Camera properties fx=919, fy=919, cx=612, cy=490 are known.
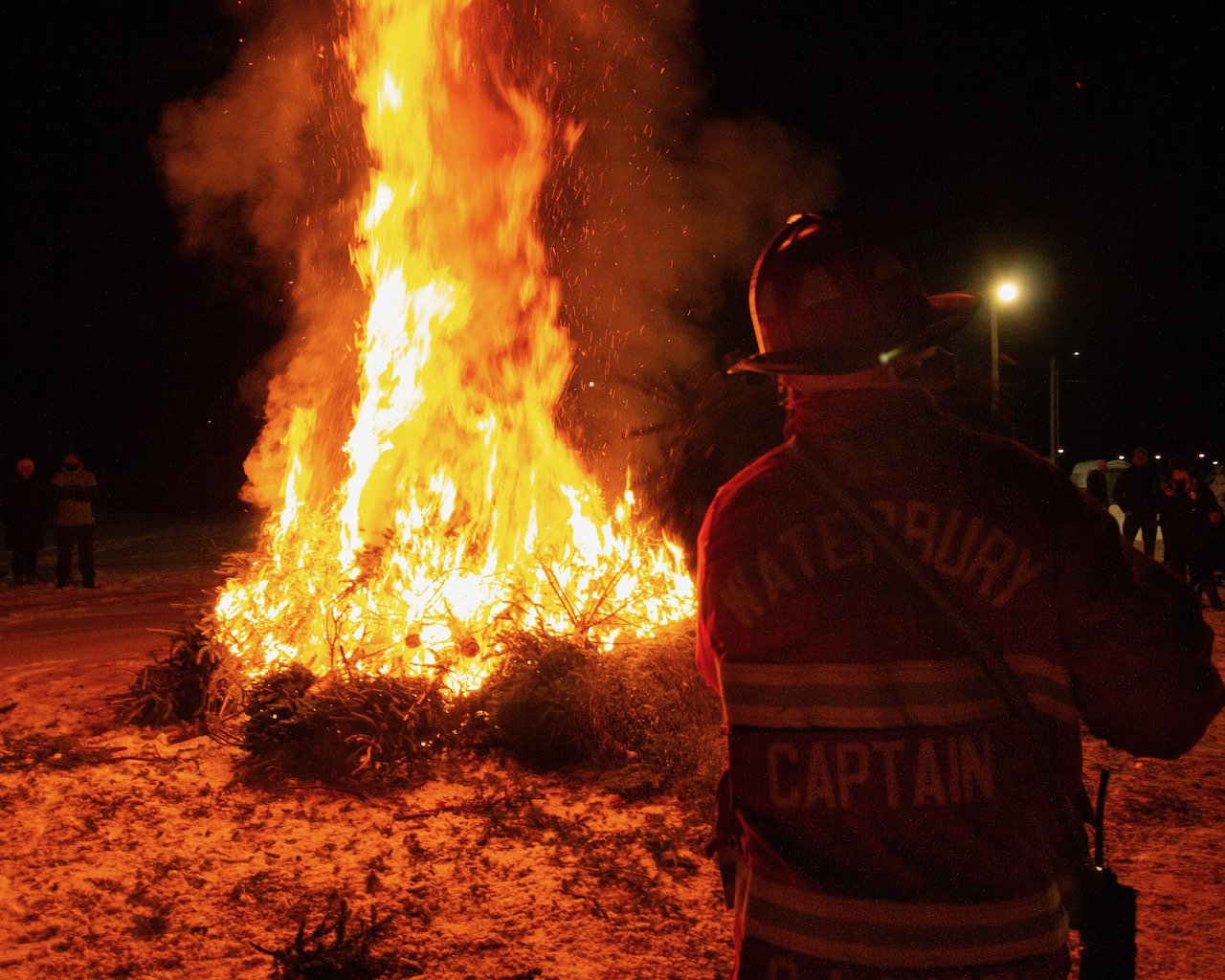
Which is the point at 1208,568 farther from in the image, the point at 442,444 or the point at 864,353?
the point at 864,353

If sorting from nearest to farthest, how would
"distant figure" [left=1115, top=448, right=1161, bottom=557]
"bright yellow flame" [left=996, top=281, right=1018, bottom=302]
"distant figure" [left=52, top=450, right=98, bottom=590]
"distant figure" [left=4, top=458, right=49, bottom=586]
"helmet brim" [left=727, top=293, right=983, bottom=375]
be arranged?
"helmet brim" [left=727, top=293, right=983, bottom=375]
"distant figure" [left=1115, top=448, right=1161, bottom=557]
"distant figure" [left=52, top=450, right=98, bottom=590]
"distant figure" [left=4, top=458, right=49, bottom=586]
"bright yellow flame" [left=996, top=281, right=1018, bottom=302]

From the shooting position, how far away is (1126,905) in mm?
1487

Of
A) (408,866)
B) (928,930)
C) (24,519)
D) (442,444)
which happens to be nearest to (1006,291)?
(442,444)

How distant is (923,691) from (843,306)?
630 millimetres

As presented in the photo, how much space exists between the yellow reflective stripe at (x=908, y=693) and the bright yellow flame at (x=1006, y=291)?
15.7 m

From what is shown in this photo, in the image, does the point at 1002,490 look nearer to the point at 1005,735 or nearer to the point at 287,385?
the point at 1005,735

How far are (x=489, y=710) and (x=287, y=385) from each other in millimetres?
3735

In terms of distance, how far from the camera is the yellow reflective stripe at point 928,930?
1332mm

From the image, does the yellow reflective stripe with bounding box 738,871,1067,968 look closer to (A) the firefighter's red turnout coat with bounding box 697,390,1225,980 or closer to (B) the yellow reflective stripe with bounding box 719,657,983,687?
(A) the firefighter's red turnout coat with bounding box 697,390,1225,980

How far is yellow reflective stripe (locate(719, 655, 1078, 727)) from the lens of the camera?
1344 mm

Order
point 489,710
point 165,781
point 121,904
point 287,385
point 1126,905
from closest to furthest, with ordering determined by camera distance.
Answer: point 1126,905 → point 121,904 → point 165,781 → point 489,710 → point 287,385

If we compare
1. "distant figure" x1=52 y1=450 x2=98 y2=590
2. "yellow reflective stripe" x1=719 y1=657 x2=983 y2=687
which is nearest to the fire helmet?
"yellow reflective stripe" x1=719 y1=657 x2=983 y2=687

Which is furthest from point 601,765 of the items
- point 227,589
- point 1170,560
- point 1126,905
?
point 1170,560

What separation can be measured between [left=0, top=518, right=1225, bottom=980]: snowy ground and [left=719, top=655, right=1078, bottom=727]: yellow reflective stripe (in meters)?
2.09
